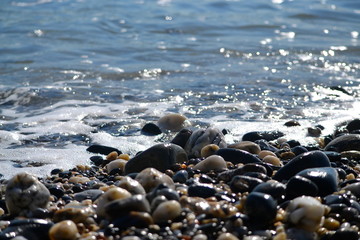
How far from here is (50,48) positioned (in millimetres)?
9359

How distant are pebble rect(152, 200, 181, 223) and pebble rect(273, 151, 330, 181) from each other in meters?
0.88

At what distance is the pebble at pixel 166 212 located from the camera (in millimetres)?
2670

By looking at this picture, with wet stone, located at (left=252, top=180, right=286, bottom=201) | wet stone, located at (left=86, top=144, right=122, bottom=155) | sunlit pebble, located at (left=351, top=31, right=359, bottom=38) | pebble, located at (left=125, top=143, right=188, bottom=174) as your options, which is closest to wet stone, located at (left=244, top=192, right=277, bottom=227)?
wet stone, located at (left=252, top=180, right=286, bottom=201)

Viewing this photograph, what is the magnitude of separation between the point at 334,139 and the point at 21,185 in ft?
7.63

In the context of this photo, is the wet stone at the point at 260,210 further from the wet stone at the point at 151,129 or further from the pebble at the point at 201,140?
the wet stone at the point at 151,129

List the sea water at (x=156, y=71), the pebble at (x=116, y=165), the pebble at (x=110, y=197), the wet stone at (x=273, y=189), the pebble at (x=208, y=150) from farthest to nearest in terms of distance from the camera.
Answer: the sea water at (x=156, y=71), the pebble at (x=208, y=150), the pebble at (x=116, y=165), the wet stone at (x=273, y=189), the pebble at (x=110, y=197)

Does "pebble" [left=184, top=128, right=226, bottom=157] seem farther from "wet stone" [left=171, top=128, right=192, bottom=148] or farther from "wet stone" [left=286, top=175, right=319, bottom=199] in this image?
"wet stone" [left=286, top=175, right=319, bottom=199]

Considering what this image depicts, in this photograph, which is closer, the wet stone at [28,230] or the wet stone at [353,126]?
the wet stone at [28,230]

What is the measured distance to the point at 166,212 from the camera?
2.67 m

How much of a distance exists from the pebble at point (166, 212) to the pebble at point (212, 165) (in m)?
0.94

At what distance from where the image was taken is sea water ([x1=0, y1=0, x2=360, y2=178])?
5195mm

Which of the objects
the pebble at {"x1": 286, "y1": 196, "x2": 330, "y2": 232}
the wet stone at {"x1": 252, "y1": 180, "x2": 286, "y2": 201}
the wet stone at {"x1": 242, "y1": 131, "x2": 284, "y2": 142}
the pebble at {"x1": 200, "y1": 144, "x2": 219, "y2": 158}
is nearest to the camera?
the pebble at {"x1": 286, "y1": 196, "x2": 330, "y2": 232}

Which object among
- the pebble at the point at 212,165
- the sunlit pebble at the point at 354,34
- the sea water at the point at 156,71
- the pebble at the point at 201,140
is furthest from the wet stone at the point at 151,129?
the sunlit pebble at the point at 354,34

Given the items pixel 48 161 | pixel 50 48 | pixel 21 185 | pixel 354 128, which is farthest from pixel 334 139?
pixel 50 48
